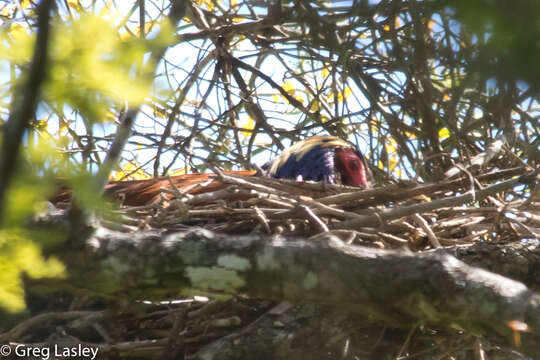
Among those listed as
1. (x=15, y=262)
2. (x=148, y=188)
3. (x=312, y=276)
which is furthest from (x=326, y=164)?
(x=15, y=262)

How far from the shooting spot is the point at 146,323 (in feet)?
9.45

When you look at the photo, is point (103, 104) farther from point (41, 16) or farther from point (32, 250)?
point (32, 250)

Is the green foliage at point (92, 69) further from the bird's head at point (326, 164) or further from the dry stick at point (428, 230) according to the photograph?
the bird's head at point (326, 164)

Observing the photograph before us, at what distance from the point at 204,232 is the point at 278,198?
3.98 ft

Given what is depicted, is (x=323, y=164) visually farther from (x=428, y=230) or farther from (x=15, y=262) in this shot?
(x=15, y=262)

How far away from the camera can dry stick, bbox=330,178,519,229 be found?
275cm

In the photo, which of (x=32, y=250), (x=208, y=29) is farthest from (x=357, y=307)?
(x=208, y=29)

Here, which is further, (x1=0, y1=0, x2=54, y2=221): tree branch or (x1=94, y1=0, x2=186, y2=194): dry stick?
(x1=94, y1=0, x2=186, y2=194): dry stick

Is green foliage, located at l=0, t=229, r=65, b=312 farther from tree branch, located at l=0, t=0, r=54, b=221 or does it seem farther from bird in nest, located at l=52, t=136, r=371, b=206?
bird in nest, located at l=52, t=136, r=371, b=206

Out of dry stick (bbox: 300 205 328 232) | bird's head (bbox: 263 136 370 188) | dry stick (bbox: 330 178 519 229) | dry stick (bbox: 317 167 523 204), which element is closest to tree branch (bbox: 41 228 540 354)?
dry stick (bbox: 300 205 328 232)

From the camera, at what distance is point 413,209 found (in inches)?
108

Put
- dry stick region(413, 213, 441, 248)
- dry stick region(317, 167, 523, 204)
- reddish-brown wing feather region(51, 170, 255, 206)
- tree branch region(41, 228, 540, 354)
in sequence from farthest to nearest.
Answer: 1. reddish-brown wing feather region(51, 170, 255, 206)
2. dry stick region(317, 167, 523, 204)
3. dry stick region(413, 213, 441, 248)
4. tree branch region(41, 228, 540, 354)

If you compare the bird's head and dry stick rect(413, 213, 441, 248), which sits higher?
the bird's head

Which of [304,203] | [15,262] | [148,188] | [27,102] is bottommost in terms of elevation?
[15,262]
